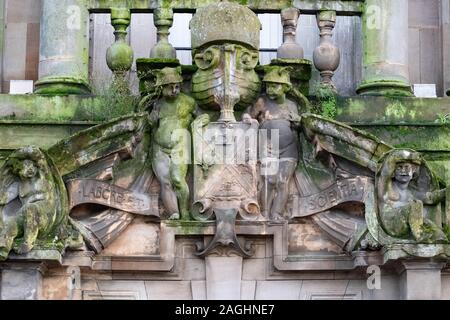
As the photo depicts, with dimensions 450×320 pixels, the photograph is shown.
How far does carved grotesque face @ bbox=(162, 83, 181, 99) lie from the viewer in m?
18.4

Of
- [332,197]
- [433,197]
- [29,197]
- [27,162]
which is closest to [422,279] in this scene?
[433,197]

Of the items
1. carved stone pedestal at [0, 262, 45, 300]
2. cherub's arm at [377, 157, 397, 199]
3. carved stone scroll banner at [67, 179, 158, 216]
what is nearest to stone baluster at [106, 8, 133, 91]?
carved stone scroll banner at [67, 179, 158, 216]

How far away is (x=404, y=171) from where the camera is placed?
1788 centimetres

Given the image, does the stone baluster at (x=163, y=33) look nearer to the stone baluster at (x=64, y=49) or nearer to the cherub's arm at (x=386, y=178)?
the stone baluster at (x=64, y=49)

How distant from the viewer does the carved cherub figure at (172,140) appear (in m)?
18.3

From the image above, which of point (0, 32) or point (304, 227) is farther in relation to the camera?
point (0, 32)

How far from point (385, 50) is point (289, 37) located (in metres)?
1.04

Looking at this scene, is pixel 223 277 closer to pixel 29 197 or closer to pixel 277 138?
pixel 277 138

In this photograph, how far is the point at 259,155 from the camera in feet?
60.3

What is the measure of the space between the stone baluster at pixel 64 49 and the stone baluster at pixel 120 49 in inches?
15.6
